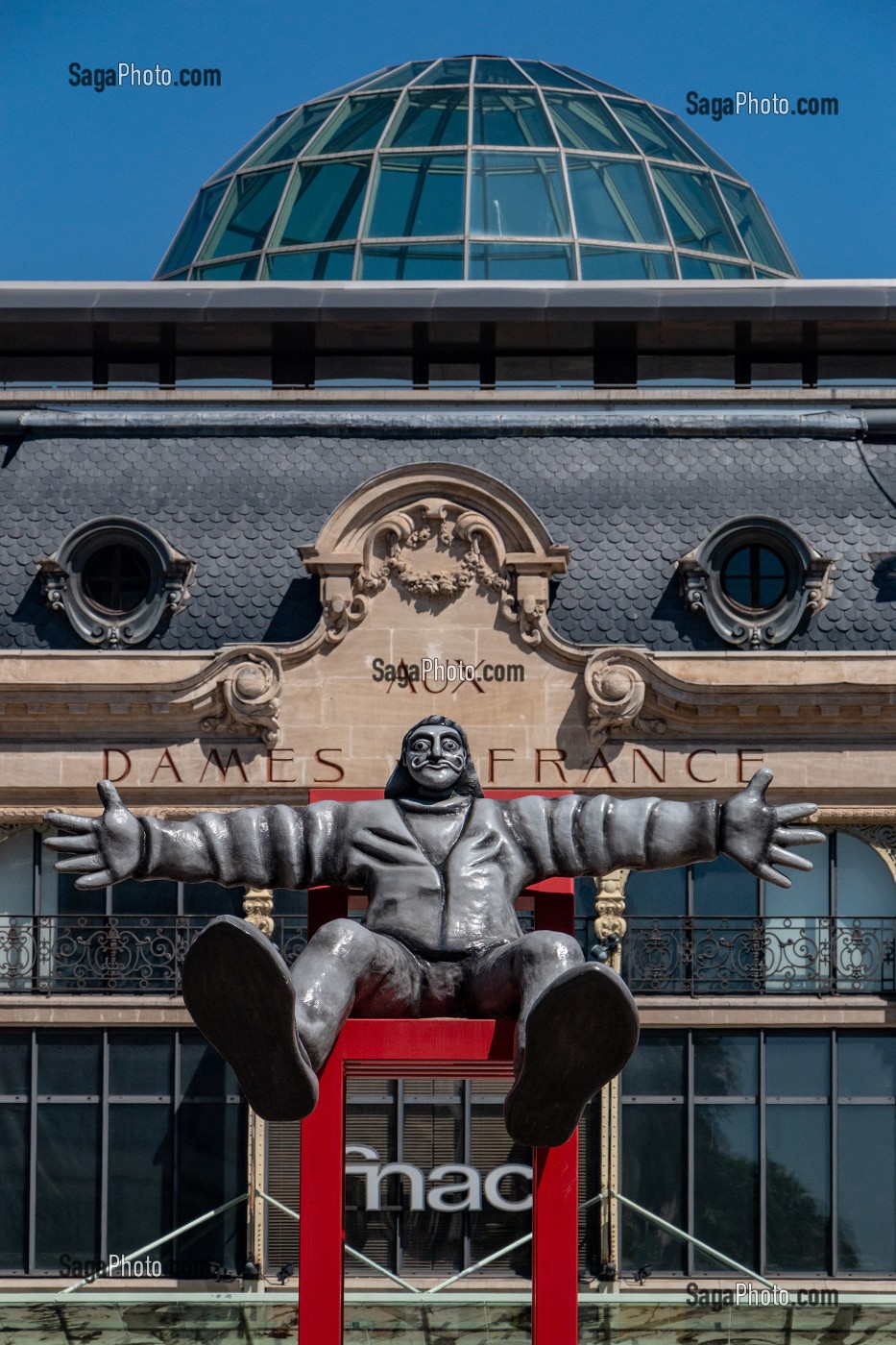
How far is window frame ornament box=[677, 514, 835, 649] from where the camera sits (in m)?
32.9

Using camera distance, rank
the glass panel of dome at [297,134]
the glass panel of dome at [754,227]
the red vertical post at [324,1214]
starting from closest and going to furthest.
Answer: the red vertical post at [324,1214] < the glass panel of dome at [297,134] < the glass panel of dome at [754,227]

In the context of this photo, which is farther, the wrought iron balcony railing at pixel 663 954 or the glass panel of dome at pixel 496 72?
the glass panel of dome at pixel 496 72

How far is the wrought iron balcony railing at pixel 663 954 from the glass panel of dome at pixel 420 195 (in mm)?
19241

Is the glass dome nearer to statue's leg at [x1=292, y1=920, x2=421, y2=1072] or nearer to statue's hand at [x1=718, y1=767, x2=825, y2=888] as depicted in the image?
statue's hand at [x1=718, y1=767, x2=825, y2=888]

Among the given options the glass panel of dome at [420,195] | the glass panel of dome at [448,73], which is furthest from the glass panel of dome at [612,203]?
the glass panel of dome at [448,73]

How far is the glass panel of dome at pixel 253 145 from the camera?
52.7m

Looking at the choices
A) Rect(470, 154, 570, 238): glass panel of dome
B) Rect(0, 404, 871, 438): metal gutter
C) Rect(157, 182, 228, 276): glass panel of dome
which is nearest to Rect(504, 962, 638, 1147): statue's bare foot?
Rect(0, 404, 871, 438): metal gutter

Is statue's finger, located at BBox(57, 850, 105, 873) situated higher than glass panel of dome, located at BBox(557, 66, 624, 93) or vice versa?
glass panel of dome, located at BBox(557, 66, 624, 93)

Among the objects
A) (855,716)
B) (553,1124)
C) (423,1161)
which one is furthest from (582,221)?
(553,1124)

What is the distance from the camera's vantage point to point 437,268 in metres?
48.0

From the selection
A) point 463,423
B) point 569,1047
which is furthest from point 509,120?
point 569,1047

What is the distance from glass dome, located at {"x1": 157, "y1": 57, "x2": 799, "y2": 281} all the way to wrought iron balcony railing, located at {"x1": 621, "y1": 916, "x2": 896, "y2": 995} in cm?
1878

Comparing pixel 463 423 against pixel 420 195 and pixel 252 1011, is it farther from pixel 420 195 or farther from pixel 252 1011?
pixel 252 1011

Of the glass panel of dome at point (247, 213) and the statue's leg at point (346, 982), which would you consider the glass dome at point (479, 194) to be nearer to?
the glass panel of dome at point (247, 213)
